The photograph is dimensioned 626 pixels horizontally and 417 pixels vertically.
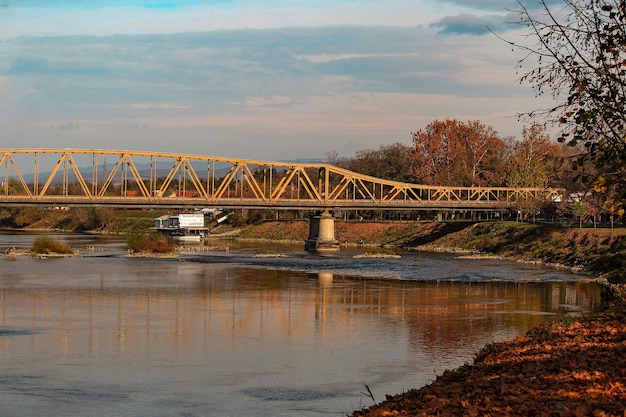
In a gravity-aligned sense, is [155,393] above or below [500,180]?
below

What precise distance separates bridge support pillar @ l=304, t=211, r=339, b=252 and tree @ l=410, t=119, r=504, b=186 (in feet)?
118

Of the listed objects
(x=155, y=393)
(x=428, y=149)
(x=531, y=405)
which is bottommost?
(x=155, y=393)

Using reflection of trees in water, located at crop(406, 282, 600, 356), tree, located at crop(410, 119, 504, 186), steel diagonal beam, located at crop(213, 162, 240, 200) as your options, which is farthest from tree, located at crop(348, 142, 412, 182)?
reflection of trees in water, located at crop(406, 282, 600, 356)

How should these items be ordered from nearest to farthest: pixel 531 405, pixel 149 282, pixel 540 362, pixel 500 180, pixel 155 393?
1. pixel 531 405
2. pixel 540 362
3. pixel 155 393
4. pixel 149 282
5. pixel 500 180

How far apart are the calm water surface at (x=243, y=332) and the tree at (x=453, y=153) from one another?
82.6m

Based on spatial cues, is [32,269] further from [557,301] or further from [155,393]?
[155,393]

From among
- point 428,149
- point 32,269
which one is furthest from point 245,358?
point 428,149

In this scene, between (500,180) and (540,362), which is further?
(500,180)

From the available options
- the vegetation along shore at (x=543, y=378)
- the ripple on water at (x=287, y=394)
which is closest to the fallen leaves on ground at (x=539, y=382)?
the vegetation along shore at (x=543, y=378)

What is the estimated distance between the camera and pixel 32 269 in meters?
68.6

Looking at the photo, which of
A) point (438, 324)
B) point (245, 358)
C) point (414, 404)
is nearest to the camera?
point (414, 404)

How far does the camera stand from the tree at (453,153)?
496 ft

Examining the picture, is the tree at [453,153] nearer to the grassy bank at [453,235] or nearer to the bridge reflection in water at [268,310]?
the grassy bank at [453,235]

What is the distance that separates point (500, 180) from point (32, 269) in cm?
9830
